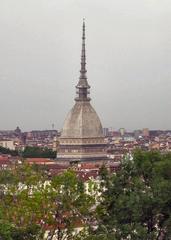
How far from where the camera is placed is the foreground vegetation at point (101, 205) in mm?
18500

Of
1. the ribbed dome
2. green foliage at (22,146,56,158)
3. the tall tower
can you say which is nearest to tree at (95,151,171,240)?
the tall tower

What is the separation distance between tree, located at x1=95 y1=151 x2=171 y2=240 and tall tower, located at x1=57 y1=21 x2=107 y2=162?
51.5 meters

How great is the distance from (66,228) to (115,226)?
93 centimetres

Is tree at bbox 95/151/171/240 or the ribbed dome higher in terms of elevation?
the ribbed dome

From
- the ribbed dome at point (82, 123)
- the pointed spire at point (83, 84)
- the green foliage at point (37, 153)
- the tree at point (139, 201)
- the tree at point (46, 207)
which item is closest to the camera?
the tree at point (46, 207)

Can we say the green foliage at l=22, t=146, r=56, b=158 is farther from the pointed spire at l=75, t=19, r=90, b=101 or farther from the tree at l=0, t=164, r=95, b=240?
the tree at l=0, t=164, r=95, b=240

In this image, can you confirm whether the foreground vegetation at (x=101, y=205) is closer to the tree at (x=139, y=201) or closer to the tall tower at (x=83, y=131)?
the tree at (x=139, y=201)

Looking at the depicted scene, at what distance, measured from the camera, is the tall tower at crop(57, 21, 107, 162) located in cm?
7188

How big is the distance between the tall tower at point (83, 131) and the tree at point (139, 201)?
5147 centimetres

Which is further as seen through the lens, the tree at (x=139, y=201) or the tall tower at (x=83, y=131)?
the tall tower at (x=83, y=131)

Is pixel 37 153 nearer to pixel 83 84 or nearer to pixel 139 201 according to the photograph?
pixel 83 84

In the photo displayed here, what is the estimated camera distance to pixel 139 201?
18.6 metres

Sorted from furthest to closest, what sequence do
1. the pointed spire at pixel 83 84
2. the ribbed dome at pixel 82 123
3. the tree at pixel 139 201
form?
1. the ribbed dome at pixel 82 123
2. the pointed spire at pixel 83 84
3. the tree at pixel 139 201

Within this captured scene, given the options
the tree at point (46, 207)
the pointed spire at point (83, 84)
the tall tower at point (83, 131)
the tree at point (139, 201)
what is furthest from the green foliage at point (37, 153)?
the tree at point (139, 201)
